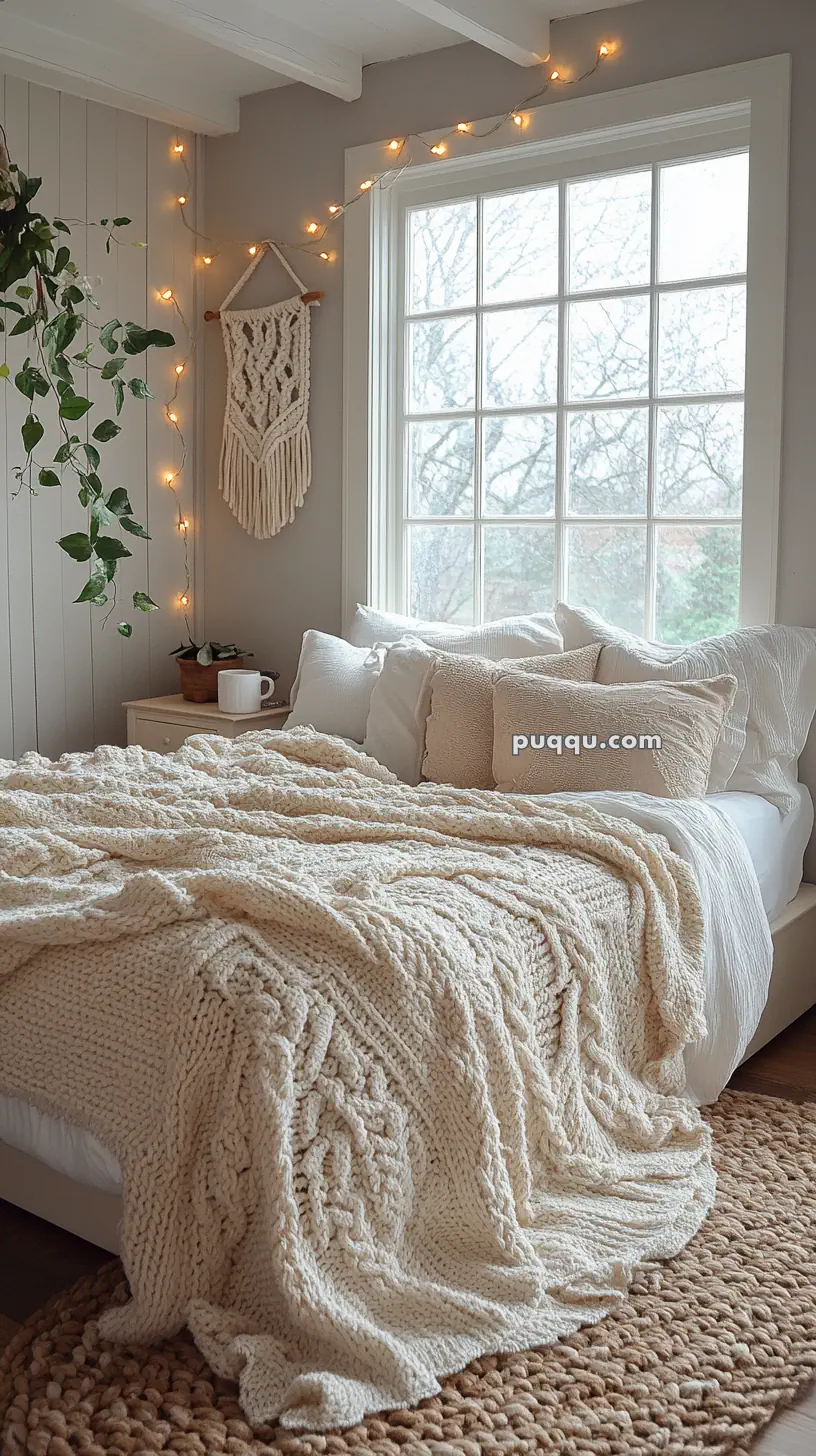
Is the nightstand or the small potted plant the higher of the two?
the small potted plant

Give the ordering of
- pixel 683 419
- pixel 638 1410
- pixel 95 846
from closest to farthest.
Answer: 1. pixel 638 1410
2. pixel 95 846
3. pixel 683 419

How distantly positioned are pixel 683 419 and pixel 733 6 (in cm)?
96

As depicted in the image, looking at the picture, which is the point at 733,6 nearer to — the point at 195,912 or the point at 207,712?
the point at 207,712

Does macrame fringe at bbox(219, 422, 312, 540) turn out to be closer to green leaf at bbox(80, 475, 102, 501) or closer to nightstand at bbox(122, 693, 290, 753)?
nightstand at bbox(122, 693, 290, 753)

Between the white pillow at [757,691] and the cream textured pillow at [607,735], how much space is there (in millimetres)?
109

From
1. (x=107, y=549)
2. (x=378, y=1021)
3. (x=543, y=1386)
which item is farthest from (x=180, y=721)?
(x=543, y=1386)

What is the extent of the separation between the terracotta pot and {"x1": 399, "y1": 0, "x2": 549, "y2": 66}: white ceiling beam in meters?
1.85

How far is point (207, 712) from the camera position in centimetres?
383

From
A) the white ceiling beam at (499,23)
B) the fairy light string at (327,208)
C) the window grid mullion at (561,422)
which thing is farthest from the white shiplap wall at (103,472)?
the window grid mullion at (561,422)

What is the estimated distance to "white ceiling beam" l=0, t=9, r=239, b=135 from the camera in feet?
11.3

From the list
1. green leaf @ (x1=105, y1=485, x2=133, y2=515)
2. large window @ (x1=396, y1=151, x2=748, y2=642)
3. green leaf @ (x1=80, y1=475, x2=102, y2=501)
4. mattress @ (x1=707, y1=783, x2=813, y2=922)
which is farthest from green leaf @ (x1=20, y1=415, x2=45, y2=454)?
mattress @ (x1=707, y1=783, x2=813, y2=922)

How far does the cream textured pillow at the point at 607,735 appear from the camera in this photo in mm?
2701

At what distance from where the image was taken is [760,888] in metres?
2.76

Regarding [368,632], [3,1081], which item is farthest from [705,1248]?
[368,632]
